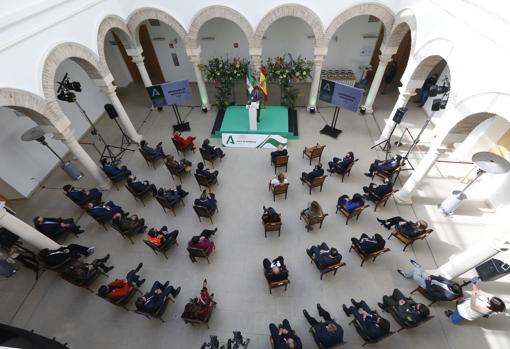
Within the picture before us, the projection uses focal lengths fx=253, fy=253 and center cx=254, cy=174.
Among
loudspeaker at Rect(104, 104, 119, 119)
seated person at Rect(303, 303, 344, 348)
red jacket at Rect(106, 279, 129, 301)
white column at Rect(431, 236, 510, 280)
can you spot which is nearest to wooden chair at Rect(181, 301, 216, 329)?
red jacket at Rect(106, 279, 129, 301)

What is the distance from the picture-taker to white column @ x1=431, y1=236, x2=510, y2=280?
3854mm

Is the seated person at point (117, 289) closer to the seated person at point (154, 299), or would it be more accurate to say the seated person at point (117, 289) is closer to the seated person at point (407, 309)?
the seated person at point (154, 299)

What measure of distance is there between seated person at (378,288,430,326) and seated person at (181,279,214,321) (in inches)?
128

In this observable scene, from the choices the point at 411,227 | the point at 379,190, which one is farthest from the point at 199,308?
the point at 379,190

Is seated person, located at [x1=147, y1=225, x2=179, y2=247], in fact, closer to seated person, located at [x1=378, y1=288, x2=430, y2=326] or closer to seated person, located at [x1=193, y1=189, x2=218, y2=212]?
seated person, located at [x1=193, y1=189, x2=218, y2=212]

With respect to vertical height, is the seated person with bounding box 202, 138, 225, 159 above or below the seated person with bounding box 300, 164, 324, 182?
above

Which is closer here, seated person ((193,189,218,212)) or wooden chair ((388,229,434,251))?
wooden chair ((388,229,434,251))

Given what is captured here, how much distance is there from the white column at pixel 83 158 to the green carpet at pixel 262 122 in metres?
3.72

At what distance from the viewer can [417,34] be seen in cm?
618

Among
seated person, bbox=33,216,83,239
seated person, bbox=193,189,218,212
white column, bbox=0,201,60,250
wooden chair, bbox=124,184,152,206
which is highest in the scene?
wooden chair, bbox=124,184,152,206

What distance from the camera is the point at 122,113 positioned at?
27.0 feet

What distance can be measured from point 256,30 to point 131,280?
7659 millimetres

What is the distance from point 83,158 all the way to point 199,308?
5023 mm

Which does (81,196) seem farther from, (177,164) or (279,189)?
(279,189)
